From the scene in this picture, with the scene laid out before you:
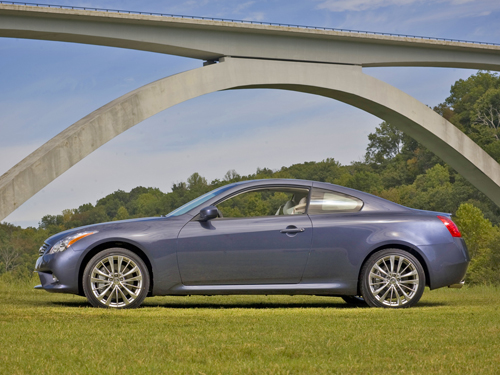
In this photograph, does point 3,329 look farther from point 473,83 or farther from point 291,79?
point 473,83

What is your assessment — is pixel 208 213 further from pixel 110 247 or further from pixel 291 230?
pixel 110 247

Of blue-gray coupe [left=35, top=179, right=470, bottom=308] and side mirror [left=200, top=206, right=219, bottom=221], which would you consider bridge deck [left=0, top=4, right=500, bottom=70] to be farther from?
side mirror [left=200, top=206, right=219, bottom=221]

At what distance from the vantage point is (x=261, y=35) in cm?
2592

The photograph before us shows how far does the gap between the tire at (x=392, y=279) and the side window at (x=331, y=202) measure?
0.60 metres

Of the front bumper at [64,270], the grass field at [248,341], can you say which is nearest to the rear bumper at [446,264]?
the grass field at [248,341]

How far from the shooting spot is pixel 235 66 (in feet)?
82.9

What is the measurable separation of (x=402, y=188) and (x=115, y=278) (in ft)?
263

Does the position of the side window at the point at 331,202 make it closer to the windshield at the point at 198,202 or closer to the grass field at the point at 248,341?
the windshield at the point at 198,202

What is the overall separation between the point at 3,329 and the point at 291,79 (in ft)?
71.1

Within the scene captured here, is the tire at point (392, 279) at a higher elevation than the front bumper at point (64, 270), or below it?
below

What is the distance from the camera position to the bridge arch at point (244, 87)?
2031cm

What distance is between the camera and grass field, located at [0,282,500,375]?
406cm

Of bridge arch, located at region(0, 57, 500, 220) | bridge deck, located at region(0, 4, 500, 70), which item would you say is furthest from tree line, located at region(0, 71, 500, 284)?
bridge deck, located at region(0, 4, 500, 70)

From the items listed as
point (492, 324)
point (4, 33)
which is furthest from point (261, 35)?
point (492, 324)
